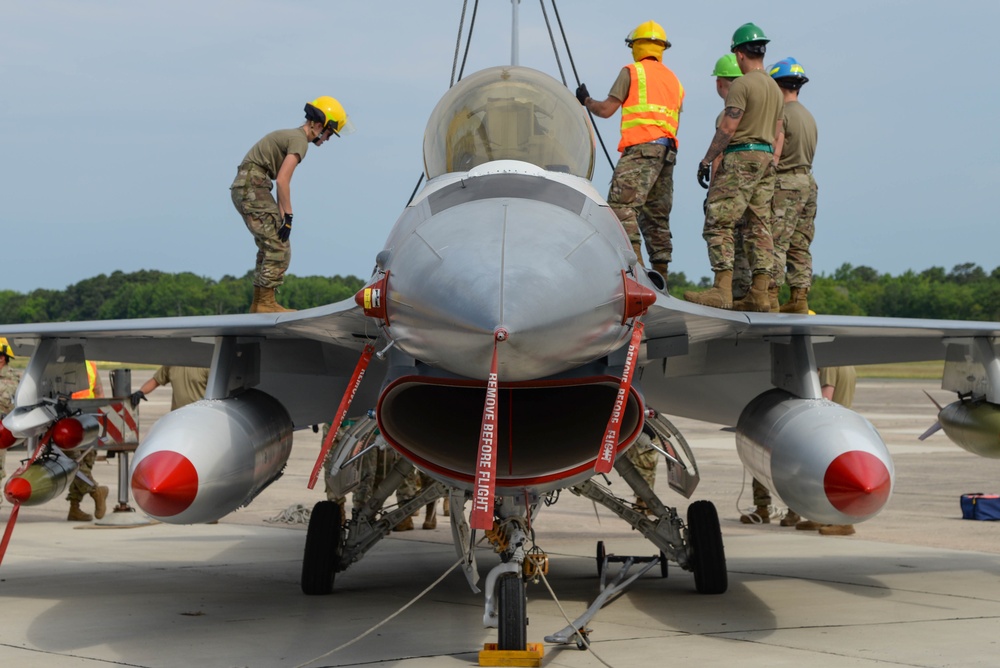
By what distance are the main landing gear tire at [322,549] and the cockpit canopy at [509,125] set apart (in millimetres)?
2667

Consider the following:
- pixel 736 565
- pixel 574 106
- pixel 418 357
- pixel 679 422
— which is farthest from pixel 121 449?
pixel 679 422

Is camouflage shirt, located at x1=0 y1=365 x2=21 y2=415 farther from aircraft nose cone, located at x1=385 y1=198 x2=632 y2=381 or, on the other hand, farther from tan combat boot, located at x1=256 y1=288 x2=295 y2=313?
aircraft nose cone, located at x1=385 y1=198 x2=632 y2=381

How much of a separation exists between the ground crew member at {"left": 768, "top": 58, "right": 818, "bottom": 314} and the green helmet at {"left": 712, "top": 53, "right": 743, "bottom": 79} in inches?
17.6

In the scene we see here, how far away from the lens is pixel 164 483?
21.4 ft

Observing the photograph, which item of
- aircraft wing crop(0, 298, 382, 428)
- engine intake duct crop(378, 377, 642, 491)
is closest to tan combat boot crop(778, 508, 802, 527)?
aircraft wing crop(0, 298, 382, 428)

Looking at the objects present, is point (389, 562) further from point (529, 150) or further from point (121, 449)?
point (529, 150)

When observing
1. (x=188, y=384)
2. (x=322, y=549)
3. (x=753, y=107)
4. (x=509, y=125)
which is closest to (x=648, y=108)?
(x=753, y=107)

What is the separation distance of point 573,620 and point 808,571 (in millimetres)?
2962

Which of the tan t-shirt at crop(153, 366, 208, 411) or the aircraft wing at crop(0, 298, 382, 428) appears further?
the tan t-shirt at crop(153, 366, 208, 411)

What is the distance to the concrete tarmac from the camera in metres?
6.55

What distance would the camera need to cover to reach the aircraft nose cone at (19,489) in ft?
25.8

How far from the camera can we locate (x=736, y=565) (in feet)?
33.1

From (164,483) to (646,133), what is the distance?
4.76m

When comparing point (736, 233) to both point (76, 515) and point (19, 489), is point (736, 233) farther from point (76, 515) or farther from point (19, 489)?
point (76, 515)
